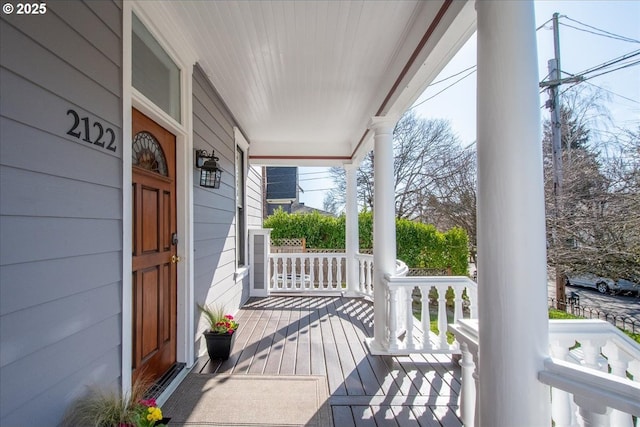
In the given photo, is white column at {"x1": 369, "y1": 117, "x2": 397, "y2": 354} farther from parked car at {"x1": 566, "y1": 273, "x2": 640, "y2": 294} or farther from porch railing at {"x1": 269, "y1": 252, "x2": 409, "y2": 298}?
parked car at {"x1": 566, "y1": 273, "x2": 640, "y2": 294}

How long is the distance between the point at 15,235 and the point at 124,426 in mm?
790

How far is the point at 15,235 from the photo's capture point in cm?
105

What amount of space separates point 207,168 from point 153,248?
3.15 feet

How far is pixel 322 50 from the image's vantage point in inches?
101

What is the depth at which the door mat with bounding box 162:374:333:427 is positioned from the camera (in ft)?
6.51

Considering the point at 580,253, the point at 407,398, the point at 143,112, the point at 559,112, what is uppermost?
the point at 559,112

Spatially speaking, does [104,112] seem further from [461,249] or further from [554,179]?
[461,249]

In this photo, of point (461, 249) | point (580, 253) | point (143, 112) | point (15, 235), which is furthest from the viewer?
point (461, 249)

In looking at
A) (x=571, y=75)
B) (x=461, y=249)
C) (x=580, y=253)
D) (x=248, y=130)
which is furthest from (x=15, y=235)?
(x=461, y=249)

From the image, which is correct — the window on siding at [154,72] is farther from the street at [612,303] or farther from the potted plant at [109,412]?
the street at [612,303]

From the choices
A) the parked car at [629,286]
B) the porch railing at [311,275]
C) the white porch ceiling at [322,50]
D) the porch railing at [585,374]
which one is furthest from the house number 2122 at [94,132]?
the parked car at [629,286]

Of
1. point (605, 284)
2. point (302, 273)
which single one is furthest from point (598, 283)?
point (302, 273)

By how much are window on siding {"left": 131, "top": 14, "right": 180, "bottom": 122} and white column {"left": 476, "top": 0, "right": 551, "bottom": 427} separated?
1.88 meters

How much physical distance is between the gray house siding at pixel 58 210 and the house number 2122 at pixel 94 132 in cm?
2
